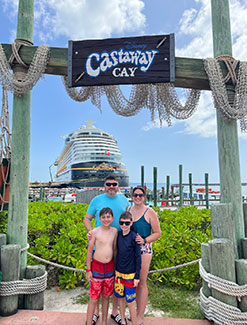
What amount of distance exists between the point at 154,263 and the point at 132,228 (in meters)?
1.46

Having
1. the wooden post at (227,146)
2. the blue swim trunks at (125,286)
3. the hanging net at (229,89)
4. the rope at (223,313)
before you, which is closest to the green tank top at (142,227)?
the blue swim trunks at (125,286)

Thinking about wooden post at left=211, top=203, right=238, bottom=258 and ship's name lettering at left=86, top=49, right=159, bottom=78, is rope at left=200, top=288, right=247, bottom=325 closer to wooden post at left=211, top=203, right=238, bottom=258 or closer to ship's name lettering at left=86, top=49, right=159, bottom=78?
wooden post at left=211, top=203, right=238, bottom=258

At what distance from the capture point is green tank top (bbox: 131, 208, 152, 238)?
224cm

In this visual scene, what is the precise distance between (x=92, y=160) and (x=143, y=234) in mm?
35698

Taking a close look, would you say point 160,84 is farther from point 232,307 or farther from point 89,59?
point 232,307

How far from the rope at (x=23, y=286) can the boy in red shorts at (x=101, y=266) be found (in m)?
0.70

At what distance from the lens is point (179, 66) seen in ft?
8.92

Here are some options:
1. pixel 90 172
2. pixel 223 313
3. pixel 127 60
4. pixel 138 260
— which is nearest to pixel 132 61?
pixel 127 60

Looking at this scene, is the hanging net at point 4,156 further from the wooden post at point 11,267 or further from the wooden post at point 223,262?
the wooden post at point 223,262

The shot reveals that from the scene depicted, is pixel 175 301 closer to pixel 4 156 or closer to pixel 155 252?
pixel 155 252

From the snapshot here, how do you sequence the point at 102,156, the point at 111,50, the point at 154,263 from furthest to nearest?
the point at 102,156, the point at 154,263, the point at 111,50

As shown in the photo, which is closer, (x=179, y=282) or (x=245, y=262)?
(x=245, y=262)

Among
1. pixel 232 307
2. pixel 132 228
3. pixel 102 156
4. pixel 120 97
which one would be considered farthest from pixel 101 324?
pixel 102 156

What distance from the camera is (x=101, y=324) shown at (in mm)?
2152
